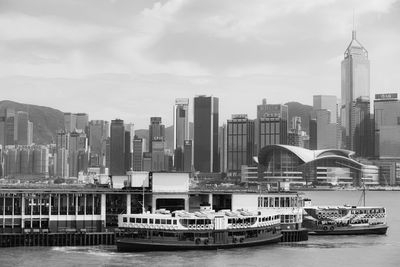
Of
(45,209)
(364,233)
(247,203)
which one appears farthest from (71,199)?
(364,233)

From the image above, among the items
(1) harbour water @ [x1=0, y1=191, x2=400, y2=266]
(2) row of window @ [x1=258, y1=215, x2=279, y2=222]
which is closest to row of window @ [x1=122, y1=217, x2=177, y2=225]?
(1) harbour water @ [x1=0, y1=191, x2=400, y2=266]

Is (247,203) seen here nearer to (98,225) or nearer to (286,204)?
(286,204)

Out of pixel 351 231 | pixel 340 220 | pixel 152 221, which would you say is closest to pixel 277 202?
pixel 340 220

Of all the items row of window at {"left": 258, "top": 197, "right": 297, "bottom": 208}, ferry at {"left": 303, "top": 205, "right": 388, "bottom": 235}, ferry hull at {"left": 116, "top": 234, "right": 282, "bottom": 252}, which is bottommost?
ferry hull at {"left": 116, "top": 234, "right": 282, "bottom": 252}

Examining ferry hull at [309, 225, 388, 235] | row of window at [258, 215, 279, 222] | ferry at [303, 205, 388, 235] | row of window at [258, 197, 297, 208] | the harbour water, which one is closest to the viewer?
the harbour water

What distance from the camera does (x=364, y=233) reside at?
90000mm

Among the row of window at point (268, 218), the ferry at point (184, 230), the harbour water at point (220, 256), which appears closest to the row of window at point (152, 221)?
the ferry at point (184, 230)

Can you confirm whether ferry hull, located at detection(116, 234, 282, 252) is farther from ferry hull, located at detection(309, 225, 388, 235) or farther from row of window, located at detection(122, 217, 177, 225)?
ferry hull, located at detection(309, 225, 388, 235)

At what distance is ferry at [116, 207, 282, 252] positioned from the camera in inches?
2687

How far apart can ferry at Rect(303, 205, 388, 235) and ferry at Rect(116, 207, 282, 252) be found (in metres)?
17.9

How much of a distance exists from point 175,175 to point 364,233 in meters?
25.8

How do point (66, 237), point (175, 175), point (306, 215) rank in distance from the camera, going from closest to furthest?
point (66, 237) < point (175, 175) < point (306, 215)

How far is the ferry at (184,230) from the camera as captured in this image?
68250mm

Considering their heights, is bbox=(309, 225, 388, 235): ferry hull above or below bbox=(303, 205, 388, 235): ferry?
below
